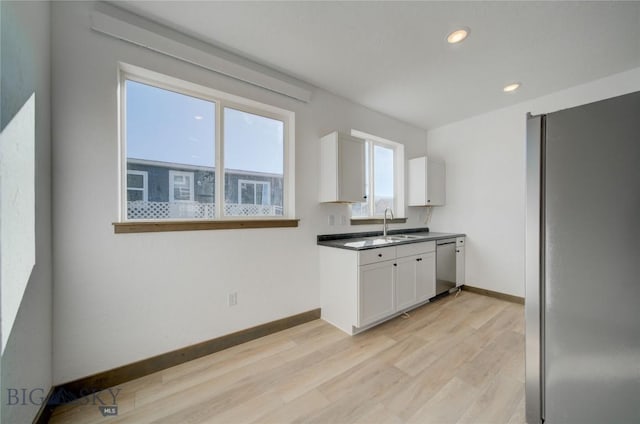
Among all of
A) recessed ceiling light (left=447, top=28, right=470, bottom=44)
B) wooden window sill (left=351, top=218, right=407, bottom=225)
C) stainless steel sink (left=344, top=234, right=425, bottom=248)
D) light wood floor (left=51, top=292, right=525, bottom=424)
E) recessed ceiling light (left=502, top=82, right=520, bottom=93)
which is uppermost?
recessed ceiling light (left=502, top=82, right=520, bottom=93)

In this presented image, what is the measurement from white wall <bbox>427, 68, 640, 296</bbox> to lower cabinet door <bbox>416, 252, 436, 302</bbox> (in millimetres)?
929

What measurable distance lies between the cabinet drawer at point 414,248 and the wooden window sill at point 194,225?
1.21 meters

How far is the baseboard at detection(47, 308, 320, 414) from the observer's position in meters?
1.48

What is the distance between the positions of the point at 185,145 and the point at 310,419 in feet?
7.10

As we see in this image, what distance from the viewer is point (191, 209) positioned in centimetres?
200

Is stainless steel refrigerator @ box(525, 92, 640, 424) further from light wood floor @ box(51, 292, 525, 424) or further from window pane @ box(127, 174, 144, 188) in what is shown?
window pane @ box(127, 174, 144, 188)

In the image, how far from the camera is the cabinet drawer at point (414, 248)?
2.63m

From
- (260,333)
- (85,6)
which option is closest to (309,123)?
(85,6)

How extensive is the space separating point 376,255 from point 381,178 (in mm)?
1550

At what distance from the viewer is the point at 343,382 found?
1641mm

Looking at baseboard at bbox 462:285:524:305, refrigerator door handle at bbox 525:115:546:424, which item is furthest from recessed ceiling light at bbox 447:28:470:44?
baseboard at bbox 462:285:524:305

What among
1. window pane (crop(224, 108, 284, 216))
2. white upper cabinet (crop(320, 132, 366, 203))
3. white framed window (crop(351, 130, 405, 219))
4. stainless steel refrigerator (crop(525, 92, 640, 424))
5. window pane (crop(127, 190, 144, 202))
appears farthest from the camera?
white framed window (crop(351, 130, 405, 219))

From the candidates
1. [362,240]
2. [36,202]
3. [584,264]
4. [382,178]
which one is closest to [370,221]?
[362,240]

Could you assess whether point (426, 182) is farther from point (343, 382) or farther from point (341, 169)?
point (343, 382)
